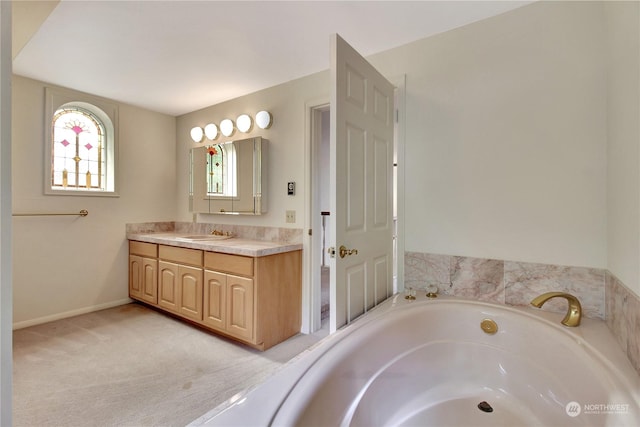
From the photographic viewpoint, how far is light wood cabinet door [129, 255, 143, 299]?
316cm

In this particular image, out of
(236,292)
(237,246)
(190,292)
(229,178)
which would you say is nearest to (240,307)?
(236,292)

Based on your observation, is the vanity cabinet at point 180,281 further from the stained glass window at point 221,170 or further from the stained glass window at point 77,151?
the stained glass window at point 77,151

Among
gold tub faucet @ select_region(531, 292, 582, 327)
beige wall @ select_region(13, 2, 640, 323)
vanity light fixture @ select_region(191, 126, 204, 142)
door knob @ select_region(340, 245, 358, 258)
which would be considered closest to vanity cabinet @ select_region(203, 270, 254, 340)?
beige wall @ select_region(13, 2, 640, 323)

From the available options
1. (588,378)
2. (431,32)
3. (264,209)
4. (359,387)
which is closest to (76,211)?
(264,209)

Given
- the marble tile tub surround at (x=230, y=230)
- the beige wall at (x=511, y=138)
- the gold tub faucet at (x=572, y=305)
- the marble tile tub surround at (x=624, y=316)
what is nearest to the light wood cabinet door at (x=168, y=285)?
the marble tile tub surround at (x=230, y=230)

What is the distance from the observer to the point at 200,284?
256cm

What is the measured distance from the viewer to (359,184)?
156cm

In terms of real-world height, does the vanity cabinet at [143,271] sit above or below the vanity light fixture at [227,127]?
below

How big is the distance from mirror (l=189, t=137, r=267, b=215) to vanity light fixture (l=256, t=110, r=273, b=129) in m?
0.14

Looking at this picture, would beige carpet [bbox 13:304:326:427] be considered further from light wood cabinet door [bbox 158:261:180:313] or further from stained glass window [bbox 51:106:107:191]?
stained glass window [bbox 51:106:107:191]

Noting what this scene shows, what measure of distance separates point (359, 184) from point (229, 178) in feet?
6.26

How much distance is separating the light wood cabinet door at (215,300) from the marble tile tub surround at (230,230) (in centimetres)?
57

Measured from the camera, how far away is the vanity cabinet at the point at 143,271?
2.99 m

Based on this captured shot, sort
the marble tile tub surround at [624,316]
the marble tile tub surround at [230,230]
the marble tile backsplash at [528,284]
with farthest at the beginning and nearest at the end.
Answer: the marble tile tub surround at [230,230] → the marble tile backsplash at [528,284] → the marble tile tub surround at [624,316]
